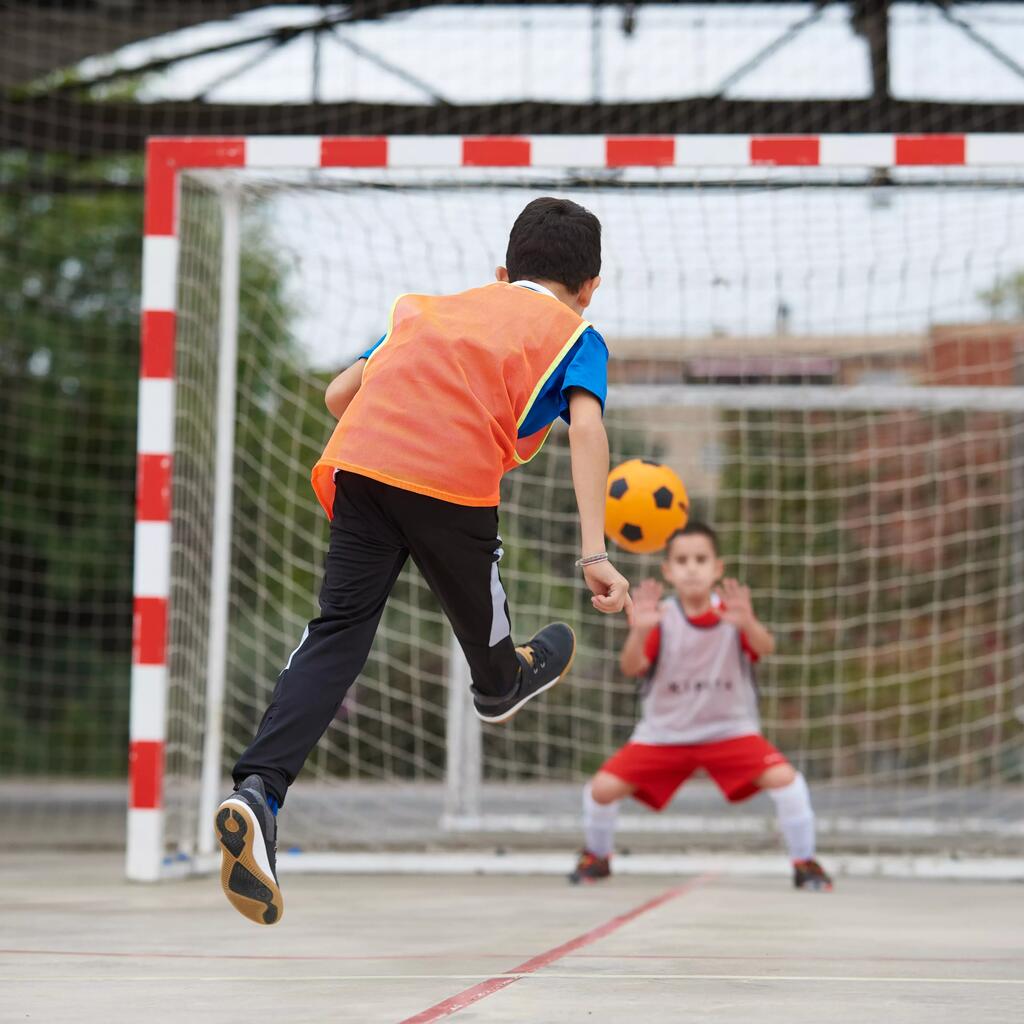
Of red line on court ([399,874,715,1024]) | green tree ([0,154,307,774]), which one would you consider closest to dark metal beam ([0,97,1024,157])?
red line on court ([399,874,715,1024])

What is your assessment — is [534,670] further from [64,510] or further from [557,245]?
[64,510]

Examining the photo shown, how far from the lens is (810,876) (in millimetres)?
5371

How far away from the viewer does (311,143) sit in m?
5.68

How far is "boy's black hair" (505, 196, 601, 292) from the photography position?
347 centimetres

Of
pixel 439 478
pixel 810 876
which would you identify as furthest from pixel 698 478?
pixel 439 478

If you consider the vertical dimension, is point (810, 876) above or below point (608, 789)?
below

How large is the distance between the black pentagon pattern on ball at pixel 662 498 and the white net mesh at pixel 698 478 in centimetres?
125

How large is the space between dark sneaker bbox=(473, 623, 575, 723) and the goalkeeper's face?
83.6 inches

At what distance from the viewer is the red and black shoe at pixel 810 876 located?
5348 millimetres

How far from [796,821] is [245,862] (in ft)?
9.36

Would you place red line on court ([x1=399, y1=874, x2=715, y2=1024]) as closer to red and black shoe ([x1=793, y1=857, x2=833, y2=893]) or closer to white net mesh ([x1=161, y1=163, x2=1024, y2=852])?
red and black shoe ([x1=793, y1=857, x2=833, y2=893])

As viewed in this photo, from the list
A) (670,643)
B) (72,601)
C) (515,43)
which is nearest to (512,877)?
(670,643)

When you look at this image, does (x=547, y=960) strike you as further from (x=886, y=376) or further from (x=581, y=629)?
(x=886, y=376)

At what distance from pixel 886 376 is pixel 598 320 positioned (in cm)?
260
